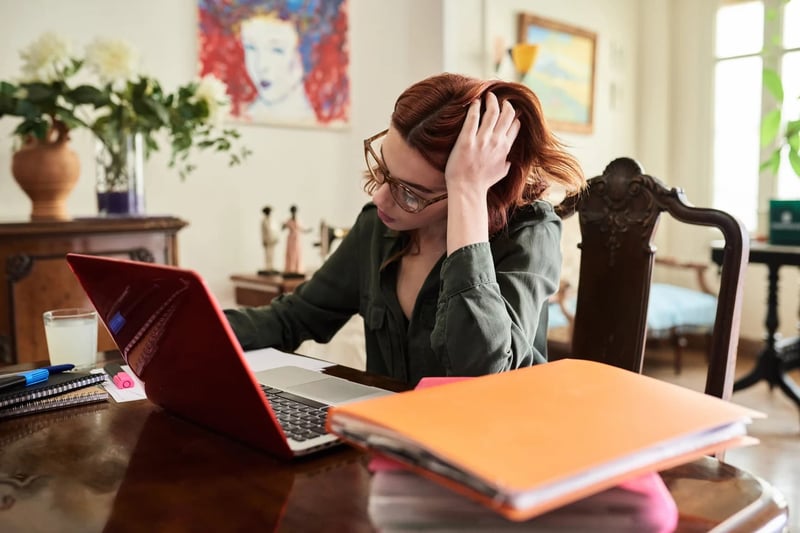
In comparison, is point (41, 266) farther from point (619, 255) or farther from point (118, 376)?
point (619, 255)

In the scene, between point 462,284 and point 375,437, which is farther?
point 462,284

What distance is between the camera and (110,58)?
2213 mm

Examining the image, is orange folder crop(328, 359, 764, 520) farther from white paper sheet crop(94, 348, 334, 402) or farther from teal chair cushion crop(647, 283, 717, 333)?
teal chair cushion crop(647, 283, 717, 333)

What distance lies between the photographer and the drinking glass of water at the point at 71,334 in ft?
3.69

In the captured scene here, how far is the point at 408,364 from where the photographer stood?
4.21 ft

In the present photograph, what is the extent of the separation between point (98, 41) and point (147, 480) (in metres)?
1.91

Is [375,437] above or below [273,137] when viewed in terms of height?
below

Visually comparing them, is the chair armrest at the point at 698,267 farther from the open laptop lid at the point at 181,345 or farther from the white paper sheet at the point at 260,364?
the open laptop lid at the point at 181,345

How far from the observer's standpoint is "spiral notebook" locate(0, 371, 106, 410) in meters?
0.88

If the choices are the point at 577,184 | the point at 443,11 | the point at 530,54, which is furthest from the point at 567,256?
the point at 577,184

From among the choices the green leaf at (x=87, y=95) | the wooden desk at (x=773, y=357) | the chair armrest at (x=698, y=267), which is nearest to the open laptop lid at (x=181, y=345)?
the green leaf at (x=87, y=95)

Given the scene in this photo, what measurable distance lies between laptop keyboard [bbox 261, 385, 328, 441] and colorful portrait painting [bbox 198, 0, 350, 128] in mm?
2487

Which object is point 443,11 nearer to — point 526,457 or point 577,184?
point 577,184

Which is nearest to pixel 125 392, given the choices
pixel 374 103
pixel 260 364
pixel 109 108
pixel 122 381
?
pixel 122 381
